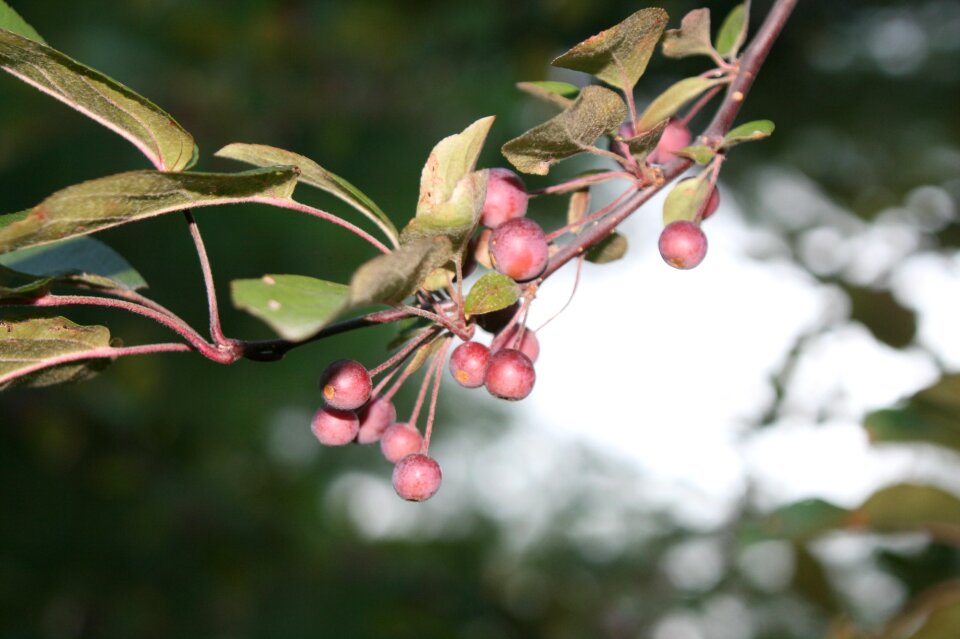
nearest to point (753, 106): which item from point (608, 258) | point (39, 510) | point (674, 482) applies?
point (674, 482)

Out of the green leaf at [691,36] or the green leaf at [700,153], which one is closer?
the green leaf at [700,153]

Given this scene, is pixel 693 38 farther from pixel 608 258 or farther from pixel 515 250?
pixel 515 250

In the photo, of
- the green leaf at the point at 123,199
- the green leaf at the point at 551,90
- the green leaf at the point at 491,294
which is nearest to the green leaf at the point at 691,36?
the green leaf at the point at 551,90

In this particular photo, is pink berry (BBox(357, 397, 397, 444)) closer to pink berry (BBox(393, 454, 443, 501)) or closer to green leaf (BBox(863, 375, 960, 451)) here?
pink berry (BBox(393, 454, 443, 501))

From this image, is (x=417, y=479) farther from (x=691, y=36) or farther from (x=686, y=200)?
(x=691, y=36)

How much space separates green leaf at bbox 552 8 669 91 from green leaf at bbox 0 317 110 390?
0.46 metres

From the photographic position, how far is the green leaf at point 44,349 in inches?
28.1

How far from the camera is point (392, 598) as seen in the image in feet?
14.2

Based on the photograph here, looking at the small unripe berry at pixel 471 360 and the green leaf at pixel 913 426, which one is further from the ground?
the small unripe berry at pixel 471 360

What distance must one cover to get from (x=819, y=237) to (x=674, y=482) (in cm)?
161

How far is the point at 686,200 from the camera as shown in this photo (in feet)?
2.75

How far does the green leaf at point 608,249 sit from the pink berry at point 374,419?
248 mm

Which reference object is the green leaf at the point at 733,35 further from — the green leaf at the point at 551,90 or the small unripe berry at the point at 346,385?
the small unripe berry at the point at 346,385

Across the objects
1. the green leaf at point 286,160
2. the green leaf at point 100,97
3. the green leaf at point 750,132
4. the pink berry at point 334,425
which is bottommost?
the pink berry at point 334,425
